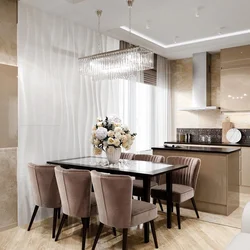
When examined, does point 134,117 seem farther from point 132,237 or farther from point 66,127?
point 132,237

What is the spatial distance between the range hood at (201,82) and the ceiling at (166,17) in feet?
1.89

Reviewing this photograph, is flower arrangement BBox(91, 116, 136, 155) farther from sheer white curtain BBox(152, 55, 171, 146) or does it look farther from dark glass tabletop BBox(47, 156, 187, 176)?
sheer white curtain BBox(152, 55, 171, 146)

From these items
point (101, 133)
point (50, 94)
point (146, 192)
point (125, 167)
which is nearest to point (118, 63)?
point (101, 133)

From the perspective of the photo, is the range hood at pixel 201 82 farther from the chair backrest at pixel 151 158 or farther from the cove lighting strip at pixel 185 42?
Answer: the chair backrest at pixel 151 158

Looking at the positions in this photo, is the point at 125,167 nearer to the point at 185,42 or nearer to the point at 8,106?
the point at 8,106

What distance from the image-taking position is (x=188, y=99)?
6.86 meters

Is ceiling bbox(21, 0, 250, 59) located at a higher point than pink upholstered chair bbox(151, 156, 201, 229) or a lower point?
higher

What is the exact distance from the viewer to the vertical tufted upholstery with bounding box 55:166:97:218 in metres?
3.02

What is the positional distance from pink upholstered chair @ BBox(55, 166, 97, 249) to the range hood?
13.0 feet

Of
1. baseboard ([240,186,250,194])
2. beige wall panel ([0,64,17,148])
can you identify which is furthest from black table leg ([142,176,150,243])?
baseboard ([240,186,250,194])

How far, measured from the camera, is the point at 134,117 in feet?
18.8

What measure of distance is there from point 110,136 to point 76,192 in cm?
82

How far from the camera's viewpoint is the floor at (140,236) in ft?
10.4

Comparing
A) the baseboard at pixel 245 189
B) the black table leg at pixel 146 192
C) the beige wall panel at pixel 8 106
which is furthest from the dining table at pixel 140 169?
the baseboard at pixel 245 189
